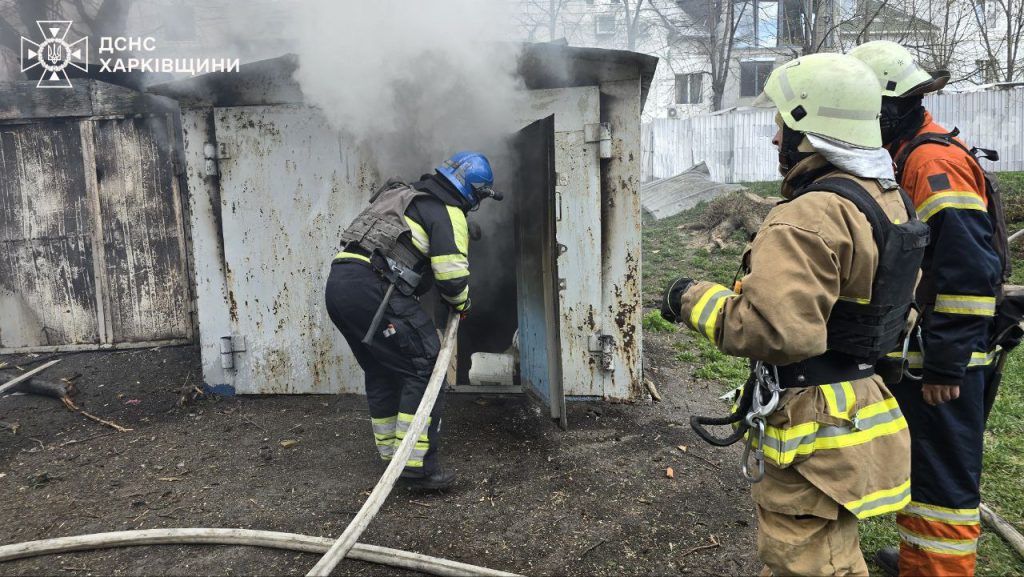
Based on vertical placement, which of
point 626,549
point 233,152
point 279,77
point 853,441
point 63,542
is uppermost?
point 279,77

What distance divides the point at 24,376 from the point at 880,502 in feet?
21.9

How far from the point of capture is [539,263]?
14.0 ft

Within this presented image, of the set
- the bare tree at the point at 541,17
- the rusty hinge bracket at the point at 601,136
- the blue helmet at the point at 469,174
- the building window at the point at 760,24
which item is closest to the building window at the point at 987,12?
the building window at the point at 760,24

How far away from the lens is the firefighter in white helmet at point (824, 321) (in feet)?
6.22

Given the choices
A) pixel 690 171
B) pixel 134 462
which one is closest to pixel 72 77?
pixel 134 462

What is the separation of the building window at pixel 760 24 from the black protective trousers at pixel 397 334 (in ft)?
85.9

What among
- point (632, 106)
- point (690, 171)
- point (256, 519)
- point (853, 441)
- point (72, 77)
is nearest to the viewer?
point (853, 441)

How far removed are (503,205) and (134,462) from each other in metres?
3.41

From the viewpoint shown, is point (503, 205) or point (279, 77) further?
point (503, 205)

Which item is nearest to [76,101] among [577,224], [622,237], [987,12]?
[577,224]

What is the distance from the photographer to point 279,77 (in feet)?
16.2

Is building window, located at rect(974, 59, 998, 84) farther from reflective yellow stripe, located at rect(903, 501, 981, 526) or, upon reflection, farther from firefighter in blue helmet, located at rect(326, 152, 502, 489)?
reflective yellow stripe, located at rect(903, 501, 981, 526)

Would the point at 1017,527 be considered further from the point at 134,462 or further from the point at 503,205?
the point at 134,462

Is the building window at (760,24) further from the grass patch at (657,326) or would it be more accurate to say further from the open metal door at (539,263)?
the open metal door at (539,263)
